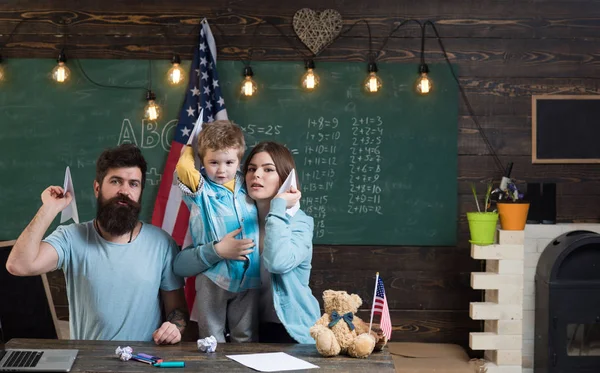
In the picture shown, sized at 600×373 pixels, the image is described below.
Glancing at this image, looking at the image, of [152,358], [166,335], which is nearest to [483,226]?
[166,335]

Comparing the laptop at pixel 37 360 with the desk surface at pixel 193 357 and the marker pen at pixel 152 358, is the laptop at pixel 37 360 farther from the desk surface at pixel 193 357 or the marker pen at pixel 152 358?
the marker pen at pixel 152 358

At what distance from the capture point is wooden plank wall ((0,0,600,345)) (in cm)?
464

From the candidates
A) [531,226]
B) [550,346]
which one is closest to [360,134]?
[531,226]

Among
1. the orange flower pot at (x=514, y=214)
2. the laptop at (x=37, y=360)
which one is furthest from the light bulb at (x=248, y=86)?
the laptop at (x=37, y=360)

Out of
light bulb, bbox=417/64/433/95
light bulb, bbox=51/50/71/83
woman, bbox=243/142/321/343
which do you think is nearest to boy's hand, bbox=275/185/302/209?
woman, bbox=243/142/321/343

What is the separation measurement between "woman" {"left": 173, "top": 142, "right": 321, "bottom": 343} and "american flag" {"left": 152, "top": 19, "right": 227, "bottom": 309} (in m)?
1.77

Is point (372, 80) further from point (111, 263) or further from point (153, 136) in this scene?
point (111, 263)

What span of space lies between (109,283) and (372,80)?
2.42 metres

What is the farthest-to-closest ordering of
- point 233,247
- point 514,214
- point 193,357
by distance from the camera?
point 514,214 → point 233,247 → point 193,357

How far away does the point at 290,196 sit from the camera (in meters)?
2.64

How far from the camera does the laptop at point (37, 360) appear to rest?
7.16ft

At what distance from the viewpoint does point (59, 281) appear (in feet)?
15.3

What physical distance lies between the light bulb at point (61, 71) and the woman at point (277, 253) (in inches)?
84.6

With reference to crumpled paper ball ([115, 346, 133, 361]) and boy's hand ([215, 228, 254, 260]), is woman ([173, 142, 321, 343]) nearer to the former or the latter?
boy's hand ([215, 228, 254, 260])
